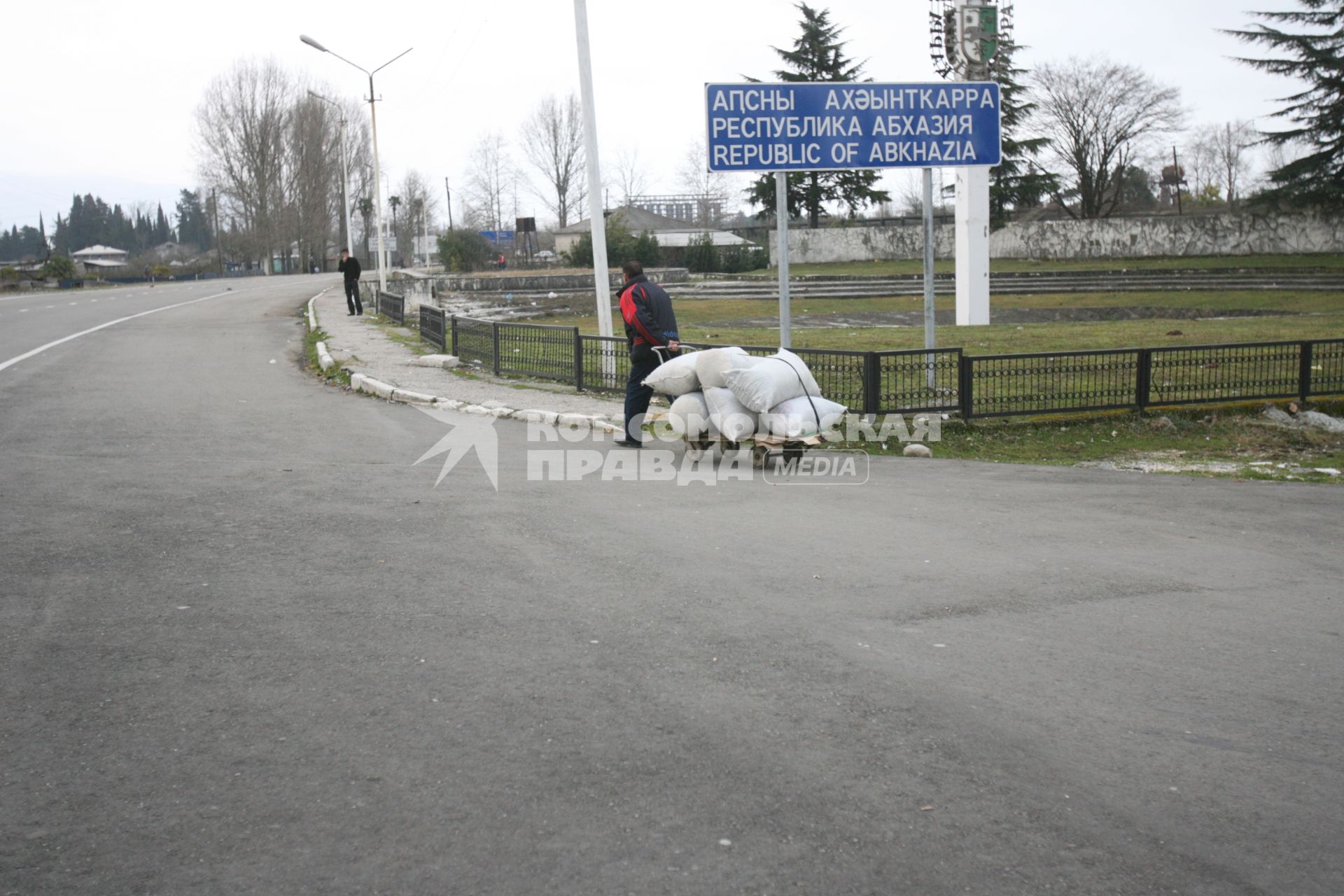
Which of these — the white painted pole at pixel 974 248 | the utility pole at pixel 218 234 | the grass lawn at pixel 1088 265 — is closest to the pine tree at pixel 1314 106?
the grass lawn at pixel 1088 265

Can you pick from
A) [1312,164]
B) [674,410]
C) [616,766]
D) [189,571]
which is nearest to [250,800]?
[616,766]

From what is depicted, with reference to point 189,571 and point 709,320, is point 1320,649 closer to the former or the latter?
point 189,571

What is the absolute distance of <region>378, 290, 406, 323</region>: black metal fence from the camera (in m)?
25.8

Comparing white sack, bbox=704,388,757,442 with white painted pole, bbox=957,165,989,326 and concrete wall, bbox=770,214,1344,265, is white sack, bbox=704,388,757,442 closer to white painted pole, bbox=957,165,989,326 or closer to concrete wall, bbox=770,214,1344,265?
white painted pole, bbox=957,165,989,326

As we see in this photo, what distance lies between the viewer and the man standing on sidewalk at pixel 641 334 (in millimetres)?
10367

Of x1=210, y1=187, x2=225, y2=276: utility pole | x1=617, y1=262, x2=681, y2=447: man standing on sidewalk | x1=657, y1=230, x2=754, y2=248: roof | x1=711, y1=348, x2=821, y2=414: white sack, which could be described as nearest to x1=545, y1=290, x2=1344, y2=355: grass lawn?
x1=617, y1=262, x2=681, y2=447: man standing on sidewalk

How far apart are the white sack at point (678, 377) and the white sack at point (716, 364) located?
3.0 inches

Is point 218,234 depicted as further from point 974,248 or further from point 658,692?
point 658,692

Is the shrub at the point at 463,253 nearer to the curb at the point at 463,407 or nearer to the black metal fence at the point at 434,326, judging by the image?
the black metal fence at the point at 434,326

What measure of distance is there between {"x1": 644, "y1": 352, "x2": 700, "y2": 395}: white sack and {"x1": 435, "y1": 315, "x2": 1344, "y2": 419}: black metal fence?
66.2 inches

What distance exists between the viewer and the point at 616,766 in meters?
3.61

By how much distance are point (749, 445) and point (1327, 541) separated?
16.1 ft

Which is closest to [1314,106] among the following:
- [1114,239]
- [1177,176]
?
[1114,239]

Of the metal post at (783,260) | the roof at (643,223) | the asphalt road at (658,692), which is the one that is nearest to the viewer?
the asphalt road at (658,692)
